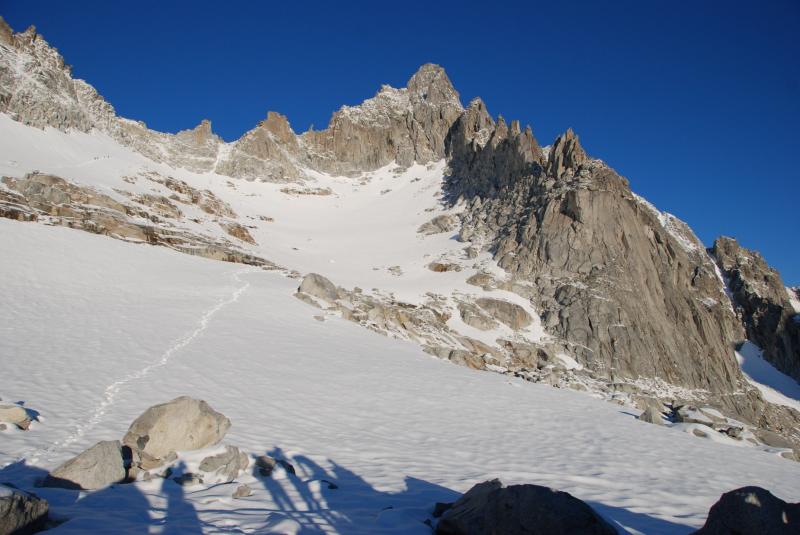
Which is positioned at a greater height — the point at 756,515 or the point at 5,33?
the point at 5,33

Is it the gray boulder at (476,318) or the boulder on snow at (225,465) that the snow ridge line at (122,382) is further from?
the gray boulder at (476,318)

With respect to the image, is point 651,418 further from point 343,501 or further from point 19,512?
point 19,512

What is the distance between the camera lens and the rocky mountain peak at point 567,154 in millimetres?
61469

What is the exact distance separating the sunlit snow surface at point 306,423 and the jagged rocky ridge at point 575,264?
10835mm

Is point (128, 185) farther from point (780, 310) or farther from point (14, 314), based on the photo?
point (780, 310)

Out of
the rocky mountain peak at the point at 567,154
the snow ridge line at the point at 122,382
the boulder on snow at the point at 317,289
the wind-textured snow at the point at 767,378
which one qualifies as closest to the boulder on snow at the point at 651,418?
the snow ridge line at the point at 122,382

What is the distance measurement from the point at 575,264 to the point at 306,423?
47.7 meters

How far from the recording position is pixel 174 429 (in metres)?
8.02

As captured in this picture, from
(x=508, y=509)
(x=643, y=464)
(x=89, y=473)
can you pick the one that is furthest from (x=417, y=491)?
(x=643, y=464)

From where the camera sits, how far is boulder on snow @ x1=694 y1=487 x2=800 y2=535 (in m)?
4.72

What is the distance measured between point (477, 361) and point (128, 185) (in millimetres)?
49691

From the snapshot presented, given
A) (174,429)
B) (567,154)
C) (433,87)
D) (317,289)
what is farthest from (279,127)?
(174,429)

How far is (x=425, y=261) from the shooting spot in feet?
213

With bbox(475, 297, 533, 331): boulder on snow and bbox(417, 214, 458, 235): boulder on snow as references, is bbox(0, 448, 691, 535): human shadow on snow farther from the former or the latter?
bbox(417, 214, 458, 235): boulder on snow
